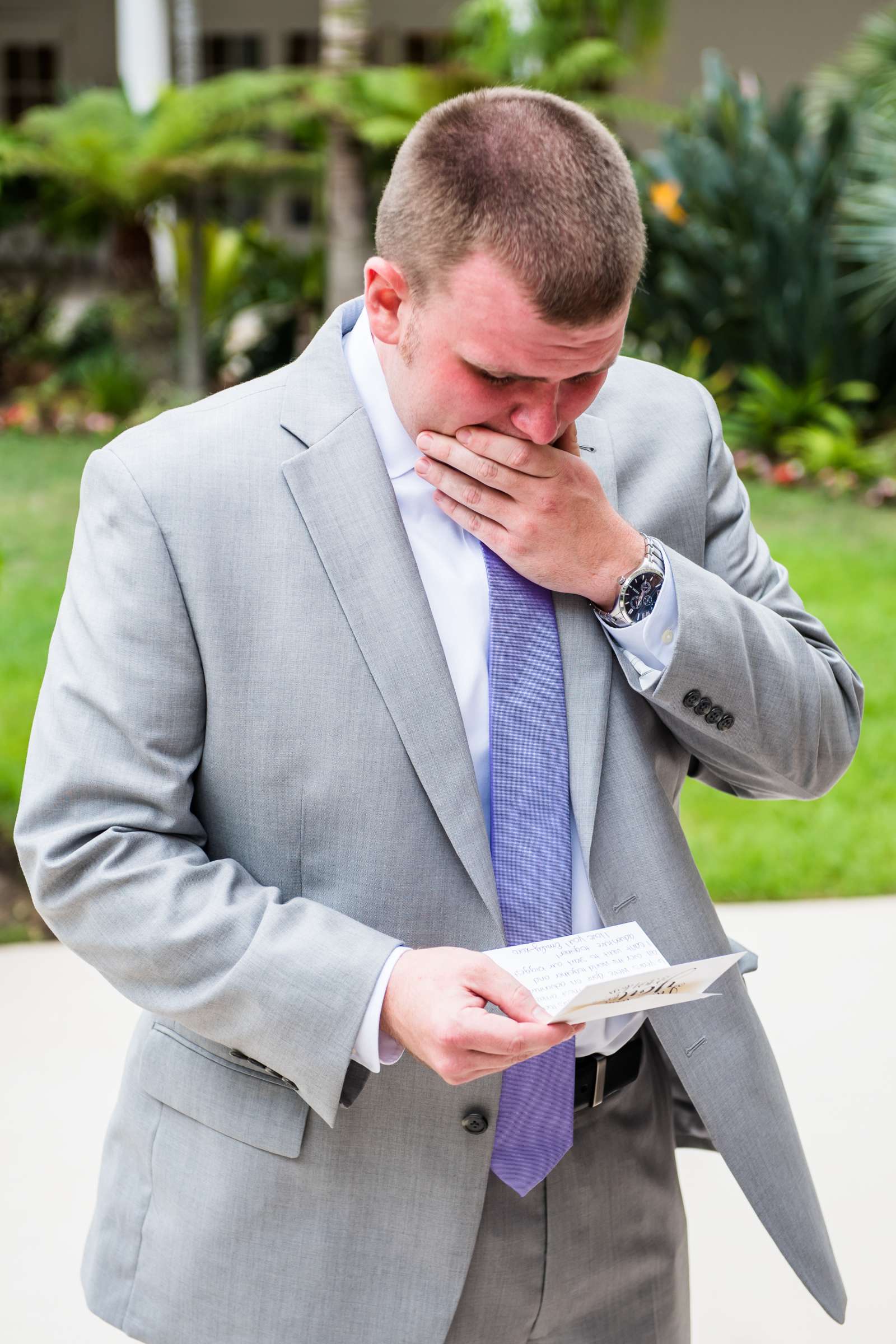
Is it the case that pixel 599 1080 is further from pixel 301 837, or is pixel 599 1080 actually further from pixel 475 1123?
pixel 301 837

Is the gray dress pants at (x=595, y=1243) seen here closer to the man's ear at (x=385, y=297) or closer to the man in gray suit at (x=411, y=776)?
the man in gray suit at (x=411, y=776)

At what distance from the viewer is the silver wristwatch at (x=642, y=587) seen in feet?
5.32

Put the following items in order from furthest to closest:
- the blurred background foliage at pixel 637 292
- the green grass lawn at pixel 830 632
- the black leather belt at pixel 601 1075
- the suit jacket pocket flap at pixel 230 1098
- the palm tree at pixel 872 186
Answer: the palm tree at pixel 872 186 → the blurred background foliage at pixel 637 292 → the green grass lawn at pixel 830 632 → the black leather belt at pixel 601 1075 → the suit jacket pocket flap at pixel 230 1098

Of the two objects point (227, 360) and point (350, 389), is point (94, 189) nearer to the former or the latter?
point (227, 360)

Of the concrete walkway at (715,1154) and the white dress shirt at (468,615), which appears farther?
the concrete walkway at (715,1154)

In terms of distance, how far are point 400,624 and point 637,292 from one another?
7.81 m

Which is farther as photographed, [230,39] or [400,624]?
[230,39]

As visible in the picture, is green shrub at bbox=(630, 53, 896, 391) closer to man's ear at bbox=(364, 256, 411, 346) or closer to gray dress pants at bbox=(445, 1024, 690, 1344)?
man's ear at bbox=(364, 256, 411, 346)

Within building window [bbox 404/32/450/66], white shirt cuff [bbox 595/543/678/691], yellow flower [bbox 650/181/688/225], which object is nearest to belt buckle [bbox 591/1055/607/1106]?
white shirt cuff [bbox 595/543/678/691]

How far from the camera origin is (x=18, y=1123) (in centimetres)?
364

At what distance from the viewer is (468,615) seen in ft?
5.50

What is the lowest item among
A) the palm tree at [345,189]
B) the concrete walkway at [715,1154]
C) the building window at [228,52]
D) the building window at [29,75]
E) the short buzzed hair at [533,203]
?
the concrete walkway at [715,1154]

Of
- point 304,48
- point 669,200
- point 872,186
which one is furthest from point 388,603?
point 304,48

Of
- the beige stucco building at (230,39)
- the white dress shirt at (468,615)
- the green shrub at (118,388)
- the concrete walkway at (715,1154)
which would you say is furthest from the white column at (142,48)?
the white dress shirt at (468,615)
